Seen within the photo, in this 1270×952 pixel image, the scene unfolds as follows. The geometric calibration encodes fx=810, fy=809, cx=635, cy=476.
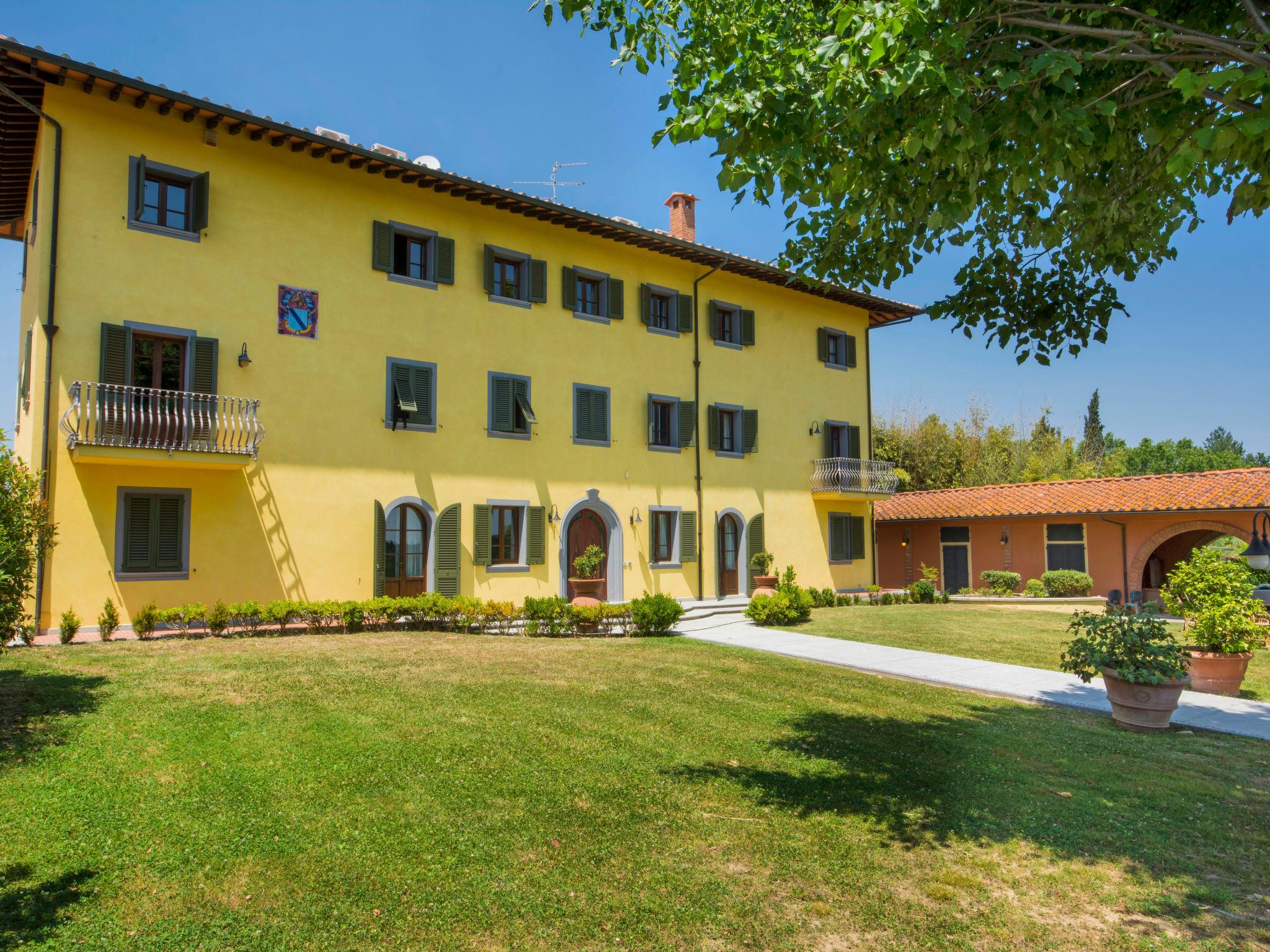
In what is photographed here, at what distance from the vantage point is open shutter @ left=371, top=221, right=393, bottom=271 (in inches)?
647

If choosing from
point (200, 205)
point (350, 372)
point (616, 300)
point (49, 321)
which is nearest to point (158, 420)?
point (49, 321)

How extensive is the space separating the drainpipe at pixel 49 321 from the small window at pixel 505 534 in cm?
783

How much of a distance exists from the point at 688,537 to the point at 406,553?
7.45 meters

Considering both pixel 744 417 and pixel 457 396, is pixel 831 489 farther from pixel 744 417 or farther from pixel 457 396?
pixel 457 396

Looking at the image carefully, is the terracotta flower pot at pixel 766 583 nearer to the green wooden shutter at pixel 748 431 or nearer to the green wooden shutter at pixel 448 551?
the green wooden shutter at pixel 748 431

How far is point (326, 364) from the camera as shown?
51.6 ft

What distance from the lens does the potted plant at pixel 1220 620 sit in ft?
32.2

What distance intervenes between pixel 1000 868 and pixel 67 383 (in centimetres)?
1446

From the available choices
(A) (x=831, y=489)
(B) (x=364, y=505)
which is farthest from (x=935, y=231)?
(A) (x=831, y=489)

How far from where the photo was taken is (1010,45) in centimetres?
507

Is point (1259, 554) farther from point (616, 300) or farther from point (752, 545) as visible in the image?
point (616, 300)

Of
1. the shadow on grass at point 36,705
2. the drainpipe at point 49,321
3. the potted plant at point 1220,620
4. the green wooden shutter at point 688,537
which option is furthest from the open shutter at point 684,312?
the shadow on grass at point 36,705

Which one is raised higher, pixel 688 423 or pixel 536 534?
pixel 688 423

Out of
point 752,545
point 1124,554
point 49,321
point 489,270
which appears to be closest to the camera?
point 49,321
